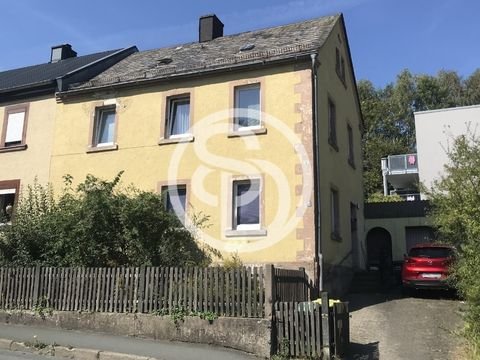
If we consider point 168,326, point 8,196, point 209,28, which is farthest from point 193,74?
point 168,326

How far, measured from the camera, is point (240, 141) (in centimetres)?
1534

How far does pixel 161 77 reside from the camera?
16812mm

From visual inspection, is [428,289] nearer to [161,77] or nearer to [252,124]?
[252,124]

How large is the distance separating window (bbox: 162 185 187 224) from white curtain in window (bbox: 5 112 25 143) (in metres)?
6.77

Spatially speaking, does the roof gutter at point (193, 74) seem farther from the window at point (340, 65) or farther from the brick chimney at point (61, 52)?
the brick chimney at point (61, 52)

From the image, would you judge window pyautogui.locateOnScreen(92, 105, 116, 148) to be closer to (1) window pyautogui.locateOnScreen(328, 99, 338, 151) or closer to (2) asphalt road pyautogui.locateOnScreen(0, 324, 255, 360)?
(1) window pyautogui.locateOnScreen(328, 99, 338, 151)

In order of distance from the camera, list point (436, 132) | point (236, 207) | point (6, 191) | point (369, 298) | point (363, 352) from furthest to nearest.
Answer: point (436, 132) < point (6, 191) < point (369, 298) < point (236, 207) < point (363, 352)

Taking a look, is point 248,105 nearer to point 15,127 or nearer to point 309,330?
point 309,330

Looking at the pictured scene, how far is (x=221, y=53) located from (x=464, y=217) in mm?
10567

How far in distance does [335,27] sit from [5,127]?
12.5m

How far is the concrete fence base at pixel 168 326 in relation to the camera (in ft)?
31.3

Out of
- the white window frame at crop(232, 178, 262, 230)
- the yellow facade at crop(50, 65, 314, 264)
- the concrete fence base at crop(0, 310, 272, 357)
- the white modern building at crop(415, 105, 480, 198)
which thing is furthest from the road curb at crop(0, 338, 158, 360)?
the white modern building at crop(415, 105, 480, 198)

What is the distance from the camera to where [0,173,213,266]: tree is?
13133mm

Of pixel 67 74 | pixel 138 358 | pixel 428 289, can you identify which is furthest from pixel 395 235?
pixel 138 358
